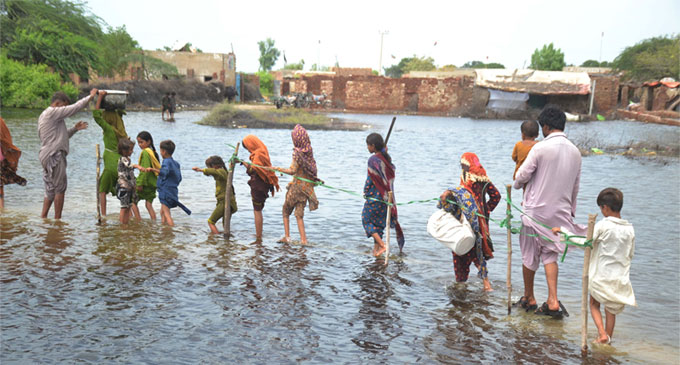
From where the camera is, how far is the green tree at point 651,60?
47750 millimetres

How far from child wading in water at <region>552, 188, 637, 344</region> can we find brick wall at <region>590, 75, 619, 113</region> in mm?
49658

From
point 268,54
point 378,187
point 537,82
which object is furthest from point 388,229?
point 268,54

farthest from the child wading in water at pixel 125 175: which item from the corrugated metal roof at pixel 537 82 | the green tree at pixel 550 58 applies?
the green tree at pixel 550 58

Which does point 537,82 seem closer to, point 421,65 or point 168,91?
point 168,91

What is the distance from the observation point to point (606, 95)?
5072 centimetres

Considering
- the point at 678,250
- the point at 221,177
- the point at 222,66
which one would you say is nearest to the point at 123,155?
the point at 221,177

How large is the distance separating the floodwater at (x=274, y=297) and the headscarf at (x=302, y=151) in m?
1.07

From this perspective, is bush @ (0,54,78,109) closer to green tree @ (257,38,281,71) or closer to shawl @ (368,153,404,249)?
shawl @ (368,153,404,249)

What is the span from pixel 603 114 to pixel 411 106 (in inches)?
620

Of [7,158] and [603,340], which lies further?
[7,158]

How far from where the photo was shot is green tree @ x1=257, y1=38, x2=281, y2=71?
117m

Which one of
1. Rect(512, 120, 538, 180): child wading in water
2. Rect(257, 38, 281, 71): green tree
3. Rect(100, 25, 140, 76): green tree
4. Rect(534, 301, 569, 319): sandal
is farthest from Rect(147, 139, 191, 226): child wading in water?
Rect(257, 38, 281, 71): green tree

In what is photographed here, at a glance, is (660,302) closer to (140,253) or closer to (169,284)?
(169,284)

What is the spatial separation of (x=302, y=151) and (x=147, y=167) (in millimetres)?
2274
